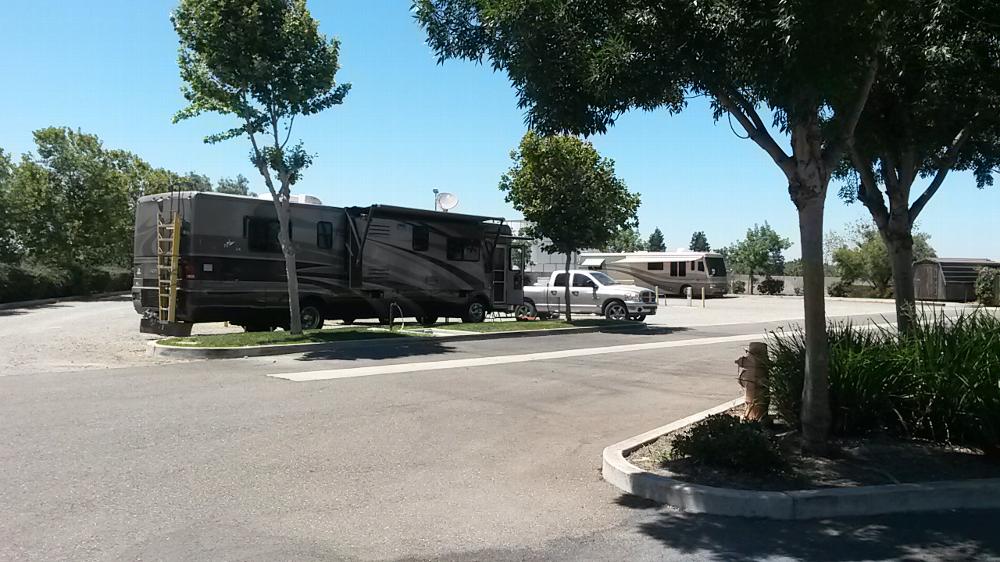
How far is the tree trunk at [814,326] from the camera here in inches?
243

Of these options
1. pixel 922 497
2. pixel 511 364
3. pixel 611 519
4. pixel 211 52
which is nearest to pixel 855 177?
pixel 511 364

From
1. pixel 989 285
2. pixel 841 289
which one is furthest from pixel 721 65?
pixel 841 289

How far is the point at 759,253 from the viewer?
2635 inches

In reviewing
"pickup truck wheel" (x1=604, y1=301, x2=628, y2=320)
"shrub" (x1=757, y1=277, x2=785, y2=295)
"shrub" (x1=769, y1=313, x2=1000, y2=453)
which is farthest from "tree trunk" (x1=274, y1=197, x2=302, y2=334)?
"shrub" (x1=757, y1=277, x2=785, y2=295)

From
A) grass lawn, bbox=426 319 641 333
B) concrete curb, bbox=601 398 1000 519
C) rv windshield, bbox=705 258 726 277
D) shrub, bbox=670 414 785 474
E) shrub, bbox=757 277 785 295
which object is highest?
rv windshield, bbox=705 258 726 277

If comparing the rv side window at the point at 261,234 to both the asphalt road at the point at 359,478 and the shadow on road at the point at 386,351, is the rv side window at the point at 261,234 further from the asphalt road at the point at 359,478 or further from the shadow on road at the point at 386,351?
the asphalt road at the point at 359,478

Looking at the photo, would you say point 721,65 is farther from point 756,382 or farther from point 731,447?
point 756,382

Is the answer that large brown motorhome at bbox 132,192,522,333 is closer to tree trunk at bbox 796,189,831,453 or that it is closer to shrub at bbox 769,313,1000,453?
shrub at bbox 769,313,1000,453

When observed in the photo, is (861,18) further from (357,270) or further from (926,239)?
(926,239)

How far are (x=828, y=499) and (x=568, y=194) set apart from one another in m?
16.6

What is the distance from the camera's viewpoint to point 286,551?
15.1ft

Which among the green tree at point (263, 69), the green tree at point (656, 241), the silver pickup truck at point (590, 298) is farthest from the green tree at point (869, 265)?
the green tree at point (656, 241)

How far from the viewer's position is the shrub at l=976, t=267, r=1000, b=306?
Result: 36906 mm

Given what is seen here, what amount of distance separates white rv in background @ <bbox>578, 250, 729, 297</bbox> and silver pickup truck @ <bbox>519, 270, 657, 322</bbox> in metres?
20.6
